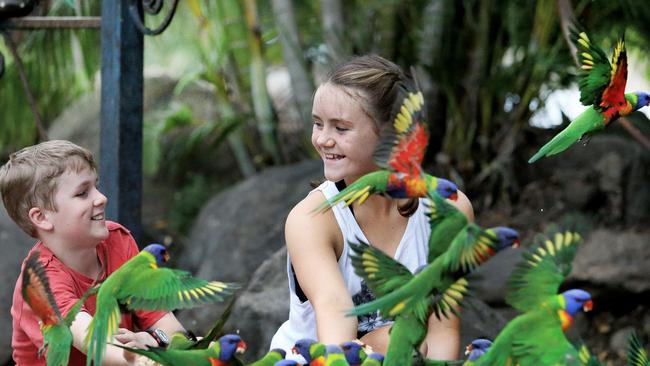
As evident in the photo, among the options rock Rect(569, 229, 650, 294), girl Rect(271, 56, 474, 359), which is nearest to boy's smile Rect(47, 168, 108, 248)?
girl Rect(271, 56, 474, 359)

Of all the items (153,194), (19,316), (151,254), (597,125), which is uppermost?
(597,125)

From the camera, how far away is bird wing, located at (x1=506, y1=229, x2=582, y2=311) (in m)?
1.53

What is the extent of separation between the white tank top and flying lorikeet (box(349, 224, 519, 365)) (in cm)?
68

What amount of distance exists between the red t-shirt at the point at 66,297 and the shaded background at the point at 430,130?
120 centimetres

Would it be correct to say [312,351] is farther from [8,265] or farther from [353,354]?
[8,265]

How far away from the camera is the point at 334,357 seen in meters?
1.64

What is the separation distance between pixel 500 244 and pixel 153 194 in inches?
200

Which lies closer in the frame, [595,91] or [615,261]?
[595,91]

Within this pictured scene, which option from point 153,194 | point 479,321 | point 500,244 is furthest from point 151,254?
point 153,194

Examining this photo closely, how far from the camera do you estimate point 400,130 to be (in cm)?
171

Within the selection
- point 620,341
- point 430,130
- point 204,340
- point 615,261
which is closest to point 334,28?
point 430,130

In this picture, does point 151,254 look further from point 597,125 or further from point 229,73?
point 229,73

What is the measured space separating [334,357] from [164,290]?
33 cm

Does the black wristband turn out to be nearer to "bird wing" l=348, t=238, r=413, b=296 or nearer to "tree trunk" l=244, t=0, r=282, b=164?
"bird wing" l=348, t=238, r=413, b=296
